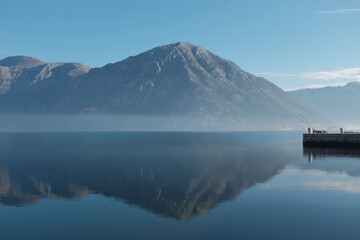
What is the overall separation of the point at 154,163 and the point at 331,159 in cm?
3351

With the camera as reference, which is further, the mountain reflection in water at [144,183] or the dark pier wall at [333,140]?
the dark pier wall at [333,140]

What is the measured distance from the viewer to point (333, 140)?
9188cm

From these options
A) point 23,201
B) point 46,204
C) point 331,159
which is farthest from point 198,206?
point 331,159

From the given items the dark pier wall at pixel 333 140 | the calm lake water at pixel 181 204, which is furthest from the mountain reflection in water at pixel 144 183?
the dark pier wall at pixel 333 140

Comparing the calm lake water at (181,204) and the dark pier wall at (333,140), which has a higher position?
the dark pier wall at (333,140)

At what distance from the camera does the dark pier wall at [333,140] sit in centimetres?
8919

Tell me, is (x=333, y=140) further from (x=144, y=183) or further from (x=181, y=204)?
(x=181, y=204)

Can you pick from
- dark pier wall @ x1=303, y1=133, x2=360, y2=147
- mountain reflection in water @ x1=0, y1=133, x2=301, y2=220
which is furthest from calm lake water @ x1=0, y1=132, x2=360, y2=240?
dark pier wall @ x1=303, y1=133, x2=360, y2=147

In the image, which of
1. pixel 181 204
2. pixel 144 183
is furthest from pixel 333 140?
pixel 181 204

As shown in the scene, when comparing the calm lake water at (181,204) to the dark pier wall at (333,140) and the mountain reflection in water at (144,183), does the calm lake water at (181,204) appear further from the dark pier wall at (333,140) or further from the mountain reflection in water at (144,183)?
the dark pier wall at (333,140)

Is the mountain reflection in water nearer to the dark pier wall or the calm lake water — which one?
the calm lake water

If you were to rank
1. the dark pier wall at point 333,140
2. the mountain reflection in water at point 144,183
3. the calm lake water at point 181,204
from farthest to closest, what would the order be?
the dark pier wall at point 333,140 → the mountain reflection in water at point 144,183 → the calm lake water at point 181,204

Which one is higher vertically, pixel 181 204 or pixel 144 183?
pixel 181 204

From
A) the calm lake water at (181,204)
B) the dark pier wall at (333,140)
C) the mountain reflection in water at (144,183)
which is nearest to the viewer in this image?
the calm lake water at (181,204)
